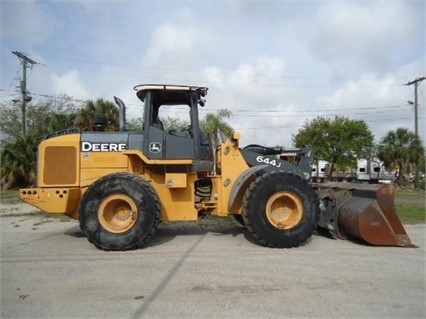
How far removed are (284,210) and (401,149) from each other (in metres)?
36.1

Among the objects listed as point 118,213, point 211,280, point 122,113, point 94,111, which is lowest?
point 211,280

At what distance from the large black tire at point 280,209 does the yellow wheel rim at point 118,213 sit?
203 cm

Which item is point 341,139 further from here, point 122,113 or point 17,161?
point 122,113

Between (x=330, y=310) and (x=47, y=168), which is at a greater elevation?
(x=47, y=168)

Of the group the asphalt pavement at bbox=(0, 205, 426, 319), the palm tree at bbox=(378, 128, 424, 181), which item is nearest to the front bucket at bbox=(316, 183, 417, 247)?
the asphalt pavement at bbox=(0, 205, 426, 319)

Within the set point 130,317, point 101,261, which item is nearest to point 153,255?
point 101,261

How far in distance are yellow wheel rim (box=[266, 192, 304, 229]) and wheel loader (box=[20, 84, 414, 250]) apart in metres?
0.02

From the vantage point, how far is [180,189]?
8.00 meters

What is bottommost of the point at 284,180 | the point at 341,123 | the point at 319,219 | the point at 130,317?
the point at 130,317

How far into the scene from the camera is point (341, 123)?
1571 inches

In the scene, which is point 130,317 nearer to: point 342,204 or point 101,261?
point 101,261

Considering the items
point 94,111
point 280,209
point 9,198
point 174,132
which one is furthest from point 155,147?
point 94,111

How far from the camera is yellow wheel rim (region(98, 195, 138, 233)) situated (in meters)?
7.26

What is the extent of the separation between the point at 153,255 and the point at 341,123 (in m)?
36.1
